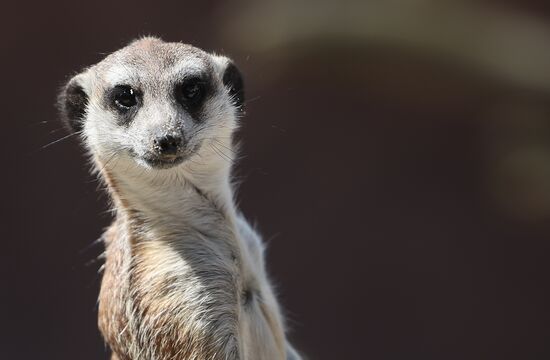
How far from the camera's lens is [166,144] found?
3.15m

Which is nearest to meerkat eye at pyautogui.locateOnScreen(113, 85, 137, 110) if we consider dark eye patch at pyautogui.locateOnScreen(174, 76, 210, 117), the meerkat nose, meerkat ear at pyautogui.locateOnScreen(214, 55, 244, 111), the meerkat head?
the meerkat head

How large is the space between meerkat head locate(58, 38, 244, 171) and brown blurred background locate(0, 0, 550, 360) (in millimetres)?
3851

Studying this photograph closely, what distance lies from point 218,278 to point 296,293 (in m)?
4.64

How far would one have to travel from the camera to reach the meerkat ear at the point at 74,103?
142 inches

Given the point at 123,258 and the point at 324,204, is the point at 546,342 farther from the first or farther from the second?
the point at 123,258

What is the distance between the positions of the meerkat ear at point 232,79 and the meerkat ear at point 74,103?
0.51 meters

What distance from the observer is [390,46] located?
6422mm

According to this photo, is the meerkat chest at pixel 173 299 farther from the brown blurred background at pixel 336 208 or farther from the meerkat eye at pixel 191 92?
the brown blurred background at pixel 336 208

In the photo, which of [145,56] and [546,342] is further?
[546,342]

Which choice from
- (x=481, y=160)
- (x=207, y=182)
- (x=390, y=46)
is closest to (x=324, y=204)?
(x=481, y=160)

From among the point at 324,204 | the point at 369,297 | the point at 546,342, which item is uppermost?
the point at 324,204

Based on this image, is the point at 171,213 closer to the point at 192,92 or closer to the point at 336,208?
the point at 192,92

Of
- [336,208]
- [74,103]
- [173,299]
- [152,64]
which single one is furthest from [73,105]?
[336,208]

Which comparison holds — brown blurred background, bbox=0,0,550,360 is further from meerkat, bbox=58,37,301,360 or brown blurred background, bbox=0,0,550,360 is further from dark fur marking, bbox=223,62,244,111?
meerkat, bbox=58,37,301,360
